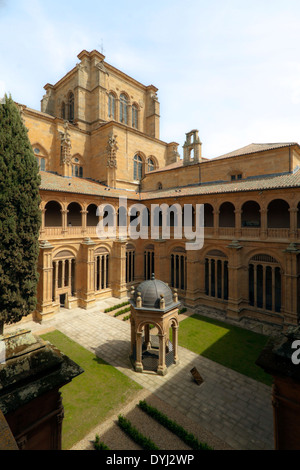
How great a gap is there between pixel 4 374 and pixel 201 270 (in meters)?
20.2

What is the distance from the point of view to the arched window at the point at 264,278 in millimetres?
17969

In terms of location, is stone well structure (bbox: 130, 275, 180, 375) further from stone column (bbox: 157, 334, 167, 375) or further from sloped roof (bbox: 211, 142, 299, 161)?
sloped roof (bbox: 211, 142, 299, 161)

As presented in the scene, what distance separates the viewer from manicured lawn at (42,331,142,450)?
29.1ft

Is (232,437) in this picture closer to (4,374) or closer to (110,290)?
(4,374)

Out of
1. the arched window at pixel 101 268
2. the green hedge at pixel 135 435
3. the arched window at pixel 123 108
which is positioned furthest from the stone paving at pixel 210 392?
the arched window at pixel 123 108

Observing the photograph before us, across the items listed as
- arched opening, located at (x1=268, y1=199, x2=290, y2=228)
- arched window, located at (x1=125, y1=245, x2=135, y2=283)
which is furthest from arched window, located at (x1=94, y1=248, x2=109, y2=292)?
arched opening, located at (x1=268, y1=199, x2=290, y2=228)

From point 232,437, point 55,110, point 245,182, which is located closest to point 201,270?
point 245,182

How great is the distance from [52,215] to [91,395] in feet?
55.1

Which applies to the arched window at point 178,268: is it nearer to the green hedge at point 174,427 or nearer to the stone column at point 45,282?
the stone column at point 45,282

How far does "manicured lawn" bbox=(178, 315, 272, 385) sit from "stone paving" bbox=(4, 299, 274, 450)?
65 centimetres

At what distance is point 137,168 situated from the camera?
3294cm

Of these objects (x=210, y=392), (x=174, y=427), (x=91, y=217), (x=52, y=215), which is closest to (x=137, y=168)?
(x=91, y=217)

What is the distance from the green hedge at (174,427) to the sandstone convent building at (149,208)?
1171cm
